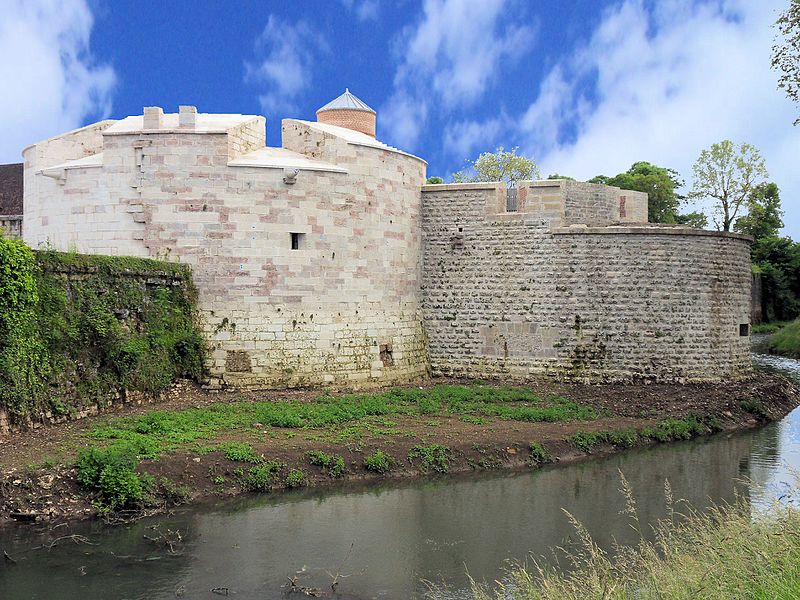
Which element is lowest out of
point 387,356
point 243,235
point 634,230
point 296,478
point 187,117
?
point 296,478

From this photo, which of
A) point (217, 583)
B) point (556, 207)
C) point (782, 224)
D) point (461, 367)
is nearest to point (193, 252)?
point (461, 367)

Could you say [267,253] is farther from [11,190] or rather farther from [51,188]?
[11,190]

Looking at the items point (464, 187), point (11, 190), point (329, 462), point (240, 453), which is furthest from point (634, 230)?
point (11, 190)

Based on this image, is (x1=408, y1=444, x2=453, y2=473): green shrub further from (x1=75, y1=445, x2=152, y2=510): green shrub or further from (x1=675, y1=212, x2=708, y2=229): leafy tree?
(x1=675, y1=212, x2=708, y2=229): leafy tree

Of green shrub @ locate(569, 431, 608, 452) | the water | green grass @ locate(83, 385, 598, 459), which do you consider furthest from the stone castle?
the water

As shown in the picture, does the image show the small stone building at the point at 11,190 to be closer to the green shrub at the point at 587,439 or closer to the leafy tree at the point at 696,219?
the green shrub at the point at 587,439

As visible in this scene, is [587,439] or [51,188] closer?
[587,439]

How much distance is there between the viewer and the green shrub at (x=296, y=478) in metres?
12.8

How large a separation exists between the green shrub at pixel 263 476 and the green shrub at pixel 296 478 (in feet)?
0.53

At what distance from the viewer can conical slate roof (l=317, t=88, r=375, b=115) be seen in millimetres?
23875

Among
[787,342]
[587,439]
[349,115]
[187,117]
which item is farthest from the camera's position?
[787,342]

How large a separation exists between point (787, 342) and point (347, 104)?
2008 cm

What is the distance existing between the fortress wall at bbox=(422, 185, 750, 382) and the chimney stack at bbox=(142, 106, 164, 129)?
6605 millimetres

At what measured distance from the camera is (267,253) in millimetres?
18250
